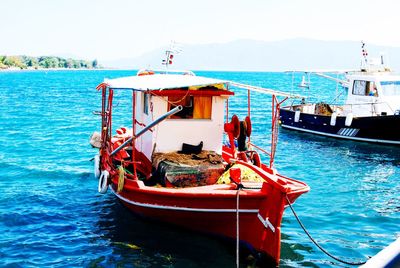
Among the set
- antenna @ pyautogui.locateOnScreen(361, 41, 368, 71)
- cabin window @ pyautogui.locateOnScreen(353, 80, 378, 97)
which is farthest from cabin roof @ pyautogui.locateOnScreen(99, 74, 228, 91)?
antenna @ pyautogui.locateOnScreen(361, 41, 368, 71)

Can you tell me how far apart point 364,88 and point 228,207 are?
19597 mm

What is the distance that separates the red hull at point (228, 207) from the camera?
963cm

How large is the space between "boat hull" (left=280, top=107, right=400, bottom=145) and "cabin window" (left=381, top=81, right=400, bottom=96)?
237cm

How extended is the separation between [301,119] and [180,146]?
18.8 m

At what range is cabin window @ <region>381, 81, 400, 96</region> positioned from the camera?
88.0 feet

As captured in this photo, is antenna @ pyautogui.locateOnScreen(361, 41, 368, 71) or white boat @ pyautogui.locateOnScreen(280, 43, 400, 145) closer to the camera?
white boat @ pyautogui.locateOnScreen(280, 43, 400, 145)

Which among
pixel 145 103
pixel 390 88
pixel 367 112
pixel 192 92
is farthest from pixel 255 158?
pixel 390 88

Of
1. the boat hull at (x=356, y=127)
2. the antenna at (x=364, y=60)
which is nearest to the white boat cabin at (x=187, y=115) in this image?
the boat hull at (x=356, y=127)

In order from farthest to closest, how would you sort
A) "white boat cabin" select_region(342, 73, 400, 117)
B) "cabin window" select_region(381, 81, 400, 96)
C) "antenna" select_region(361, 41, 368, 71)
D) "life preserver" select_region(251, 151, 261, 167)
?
"antenna" select_region(361, 41, 368, 71) < "cabin window" select_region(381, 81, 400, 96) < "white boat cabin" select_region(342, 73, 400, 117) < "life preserver" select_region(251, 151, 261, 167)

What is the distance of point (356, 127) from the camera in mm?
26438

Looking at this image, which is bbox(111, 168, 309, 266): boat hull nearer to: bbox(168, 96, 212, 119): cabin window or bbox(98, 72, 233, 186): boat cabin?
bbox(98, 72, 233, 186): boat cabin

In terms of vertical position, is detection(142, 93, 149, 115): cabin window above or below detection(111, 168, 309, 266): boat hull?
above

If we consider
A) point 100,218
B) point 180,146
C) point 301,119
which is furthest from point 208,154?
point 301,119

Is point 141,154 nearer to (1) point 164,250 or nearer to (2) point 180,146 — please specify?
(2) point 180,146
